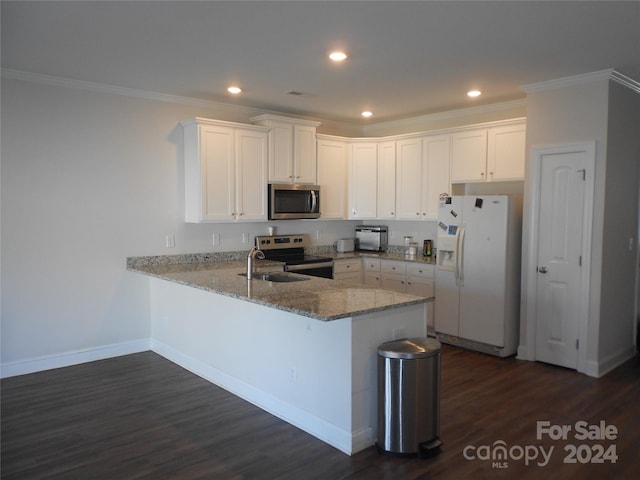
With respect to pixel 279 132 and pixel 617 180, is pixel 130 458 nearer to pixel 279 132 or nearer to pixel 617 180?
pixel 279 132

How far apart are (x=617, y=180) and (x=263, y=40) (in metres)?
3.42

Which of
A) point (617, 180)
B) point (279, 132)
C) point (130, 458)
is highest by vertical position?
point (279, 132)

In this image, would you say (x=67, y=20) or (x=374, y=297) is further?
(x=374, y=297)

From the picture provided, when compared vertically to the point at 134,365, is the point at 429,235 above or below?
above

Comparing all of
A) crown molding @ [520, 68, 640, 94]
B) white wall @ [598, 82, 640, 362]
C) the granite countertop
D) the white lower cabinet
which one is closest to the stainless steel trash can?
the granite countertop

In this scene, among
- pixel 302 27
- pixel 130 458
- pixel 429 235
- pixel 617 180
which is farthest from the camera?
pixel 429 235

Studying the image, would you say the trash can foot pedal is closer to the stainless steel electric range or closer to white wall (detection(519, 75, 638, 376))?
white wall (detection(519, 75, 638, 376))

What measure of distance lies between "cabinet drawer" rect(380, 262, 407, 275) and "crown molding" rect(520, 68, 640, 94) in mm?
2352

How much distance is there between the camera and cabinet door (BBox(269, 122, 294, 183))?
5.59 meters

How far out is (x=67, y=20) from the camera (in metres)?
3.02

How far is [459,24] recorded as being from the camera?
3.06 m

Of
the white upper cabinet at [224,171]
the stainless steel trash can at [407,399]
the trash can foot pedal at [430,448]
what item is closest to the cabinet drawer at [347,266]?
the white upper cabinet at [224,171]

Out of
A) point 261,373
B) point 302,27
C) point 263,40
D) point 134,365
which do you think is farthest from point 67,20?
point 134,365

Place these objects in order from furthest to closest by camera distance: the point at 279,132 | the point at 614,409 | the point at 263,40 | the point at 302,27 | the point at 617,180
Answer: the point at 279,132
the point at 617,180
the point at 614,409
the point at 263,40
the point at 302,27
